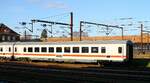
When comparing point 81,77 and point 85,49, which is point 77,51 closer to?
point 85,49

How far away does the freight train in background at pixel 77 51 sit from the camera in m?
36.5

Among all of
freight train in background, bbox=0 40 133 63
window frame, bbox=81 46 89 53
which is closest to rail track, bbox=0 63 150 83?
freight train in background, bbox=0 40 133 63

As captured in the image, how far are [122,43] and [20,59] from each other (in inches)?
690

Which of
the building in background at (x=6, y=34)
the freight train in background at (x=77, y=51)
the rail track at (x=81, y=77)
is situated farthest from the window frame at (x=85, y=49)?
the building in background at (x=6, y=34)

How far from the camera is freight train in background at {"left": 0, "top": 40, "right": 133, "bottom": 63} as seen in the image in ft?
120

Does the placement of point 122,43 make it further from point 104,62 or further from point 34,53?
point 34,53

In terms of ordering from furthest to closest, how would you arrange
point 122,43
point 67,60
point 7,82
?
point 67,60 < point 122,43 < point 7,82

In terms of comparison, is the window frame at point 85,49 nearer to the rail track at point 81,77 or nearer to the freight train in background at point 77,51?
the freight train in background at point 77,51

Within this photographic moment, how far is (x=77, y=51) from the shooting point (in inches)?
1569

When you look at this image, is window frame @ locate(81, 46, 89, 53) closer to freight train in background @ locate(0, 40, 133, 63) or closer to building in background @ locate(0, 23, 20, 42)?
freight train in background @ locate(0, 40, 133, 63)

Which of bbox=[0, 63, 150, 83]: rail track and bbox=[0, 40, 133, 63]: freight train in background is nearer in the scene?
bbox=[0, 63, 150, 83]: rail track

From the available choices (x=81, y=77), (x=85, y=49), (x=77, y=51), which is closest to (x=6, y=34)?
(x=77, y=51)

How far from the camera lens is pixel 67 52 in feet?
135

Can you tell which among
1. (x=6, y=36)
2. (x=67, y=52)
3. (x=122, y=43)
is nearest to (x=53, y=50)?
Answer: (x=67, y=52)
